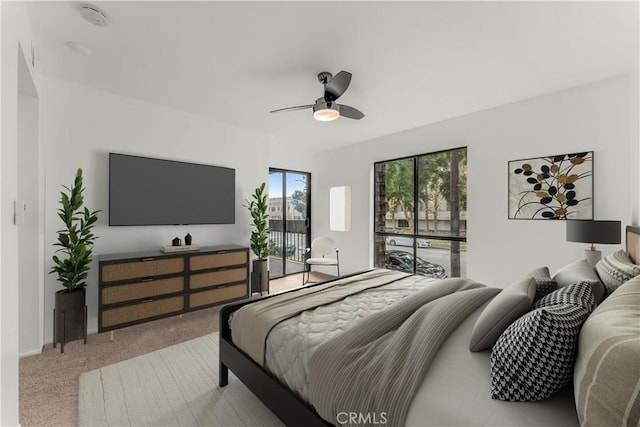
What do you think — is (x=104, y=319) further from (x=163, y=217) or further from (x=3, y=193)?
(x=3, y=193)

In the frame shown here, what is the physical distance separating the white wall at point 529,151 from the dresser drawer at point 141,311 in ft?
12.2

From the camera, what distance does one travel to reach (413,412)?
103 centimetres

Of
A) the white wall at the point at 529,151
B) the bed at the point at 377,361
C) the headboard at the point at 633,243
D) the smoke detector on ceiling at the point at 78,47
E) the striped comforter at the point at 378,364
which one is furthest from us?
the white wall at the point at 529,151

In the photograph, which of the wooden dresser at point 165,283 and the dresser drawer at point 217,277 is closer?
the wooden dresser at point 165,283

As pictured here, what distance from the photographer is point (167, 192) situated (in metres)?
3.43

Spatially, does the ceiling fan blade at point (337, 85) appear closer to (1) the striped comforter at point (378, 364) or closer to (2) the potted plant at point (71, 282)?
(1) the striped comforter at point (378, 364)

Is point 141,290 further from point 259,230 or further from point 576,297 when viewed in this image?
point 576,297

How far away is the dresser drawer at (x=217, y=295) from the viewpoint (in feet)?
10.7

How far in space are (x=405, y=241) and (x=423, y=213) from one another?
57 cm

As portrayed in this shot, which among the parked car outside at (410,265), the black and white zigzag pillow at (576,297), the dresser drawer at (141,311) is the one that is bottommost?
the dresser drawer at (141,311)

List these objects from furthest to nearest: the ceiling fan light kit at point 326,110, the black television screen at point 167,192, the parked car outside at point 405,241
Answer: the parked car outside at point 405,241 → the black television screen at point 167,192 → the ceiling fan light kit at point 326,110

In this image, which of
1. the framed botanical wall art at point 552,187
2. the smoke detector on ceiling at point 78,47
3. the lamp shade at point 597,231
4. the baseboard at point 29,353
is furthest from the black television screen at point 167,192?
the lamp shade at point 597,231

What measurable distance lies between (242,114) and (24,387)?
10.7ft

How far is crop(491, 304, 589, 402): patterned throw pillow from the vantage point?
0.95m
